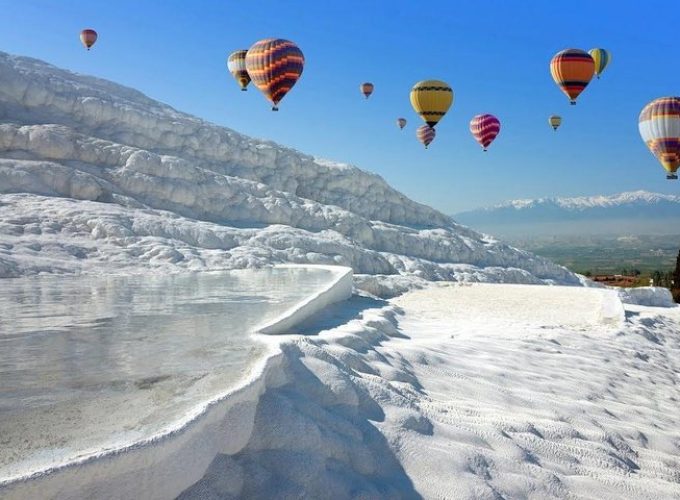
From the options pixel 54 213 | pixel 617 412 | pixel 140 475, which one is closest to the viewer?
pixel 140 475

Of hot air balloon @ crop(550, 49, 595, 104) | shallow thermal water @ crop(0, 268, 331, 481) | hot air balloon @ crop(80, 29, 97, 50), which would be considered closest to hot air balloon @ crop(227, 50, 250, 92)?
hot air balloon @ crop(80, 29, 97, 50)

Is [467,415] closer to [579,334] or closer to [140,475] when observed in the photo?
[140,475]

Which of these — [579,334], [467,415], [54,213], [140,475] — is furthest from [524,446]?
[54,213]

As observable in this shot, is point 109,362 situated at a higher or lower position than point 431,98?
lower

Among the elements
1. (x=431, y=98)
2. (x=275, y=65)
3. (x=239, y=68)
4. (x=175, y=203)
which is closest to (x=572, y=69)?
(x=431, y=98)

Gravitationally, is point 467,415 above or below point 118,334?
below

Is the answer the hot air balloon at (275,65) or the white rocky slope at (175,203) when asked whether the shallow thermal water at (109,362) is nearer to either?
the white rocky slope at (175,203)

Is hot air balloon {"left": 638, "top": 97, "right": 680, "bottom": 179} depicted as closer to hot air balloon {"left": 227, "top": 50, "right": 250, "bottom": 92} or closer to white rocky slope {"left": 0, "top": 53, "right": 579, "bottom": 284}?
white rocky slope {"left": 0, "top": 53, "right": 579, "bottom": 284}

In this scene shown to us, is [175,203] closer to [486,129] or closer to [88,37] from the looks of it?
[486,129]
